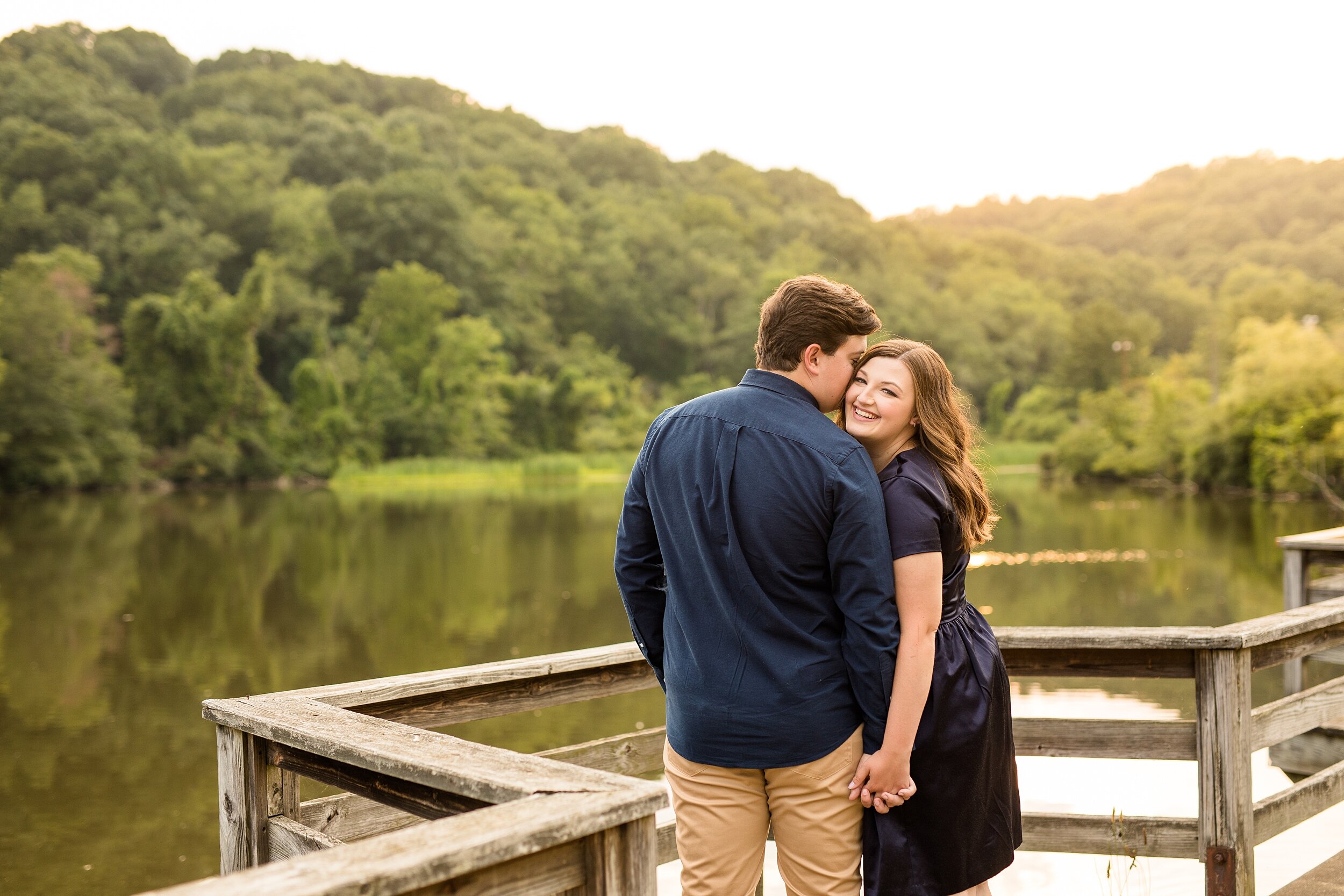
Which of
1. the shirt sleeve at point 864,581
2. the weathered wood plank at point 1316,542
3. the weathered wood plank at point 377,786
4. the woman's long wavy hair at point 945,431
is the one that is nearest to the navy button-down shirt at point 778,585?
the shirt sleeve at point 864,581

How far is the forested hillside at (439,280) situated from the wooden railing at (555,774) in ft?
97.9

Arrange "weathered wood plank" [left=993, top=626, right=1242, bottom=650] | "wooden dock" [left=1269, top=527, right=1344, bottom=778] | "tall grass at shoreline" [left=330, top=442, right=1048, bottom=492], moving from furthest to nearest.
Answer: "tall grass at shoreline" [left=330, top=442, right=1048, bottom=492], "wooden dock" [left=1269, top=527, right=1344, bottom=778], "weathered wood plank" [left=993, top=626, right=1242, bottom=650]

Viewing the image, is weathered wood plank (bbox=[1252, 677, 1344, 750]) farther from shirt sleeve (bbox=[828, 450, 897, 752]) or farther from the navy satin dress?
shirt sleeve (bbox=[828, 450, 897, 752])

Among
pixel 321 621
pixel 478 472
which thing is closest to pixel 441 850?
pixel 321 621

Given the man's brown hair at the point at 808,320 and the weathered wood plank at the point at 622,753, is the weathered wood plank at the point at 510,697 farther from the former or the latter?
the man's brown hair at the point at 808,320

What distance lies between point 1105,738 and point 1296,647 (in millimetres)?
689

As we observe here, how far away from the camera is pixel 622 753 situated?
2959 millimetres

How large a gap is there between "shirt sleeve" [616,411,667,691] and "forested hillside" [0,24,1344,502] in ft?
102

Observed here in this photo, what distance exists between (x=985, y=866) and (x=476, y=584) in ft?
50.6

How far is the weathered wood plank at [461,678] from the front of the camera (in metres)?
2.27

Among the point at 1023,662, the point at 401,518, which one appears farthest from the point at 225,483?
the point at 1023,662

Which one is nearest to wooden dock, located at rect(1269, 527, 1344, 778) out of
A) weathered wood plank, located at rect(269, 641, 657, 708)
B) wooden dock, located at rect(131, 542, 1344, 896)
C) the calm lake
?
the calm lake

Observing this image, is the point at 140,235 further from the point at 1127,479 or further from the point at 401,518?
the point at 1127,479

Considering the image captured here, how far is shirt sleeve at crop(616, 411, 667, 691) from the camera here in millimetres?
2166
